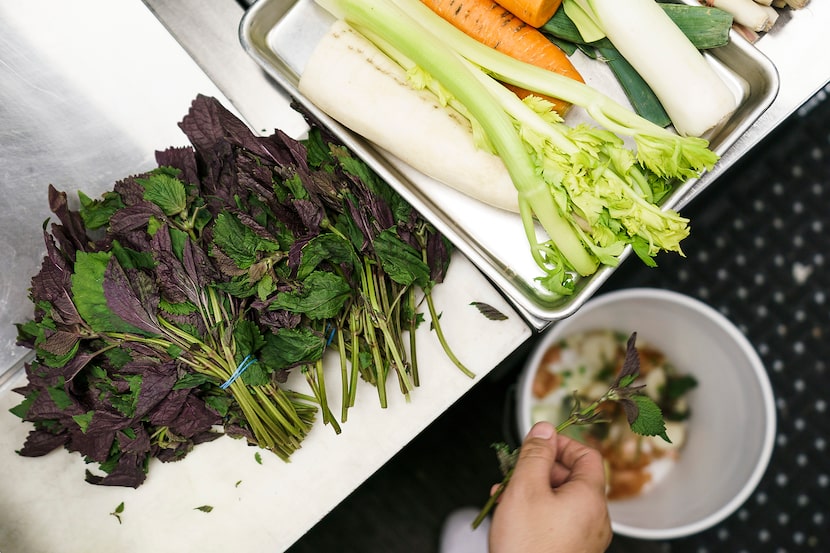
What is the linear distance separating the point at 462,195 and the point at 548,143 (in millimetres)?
184

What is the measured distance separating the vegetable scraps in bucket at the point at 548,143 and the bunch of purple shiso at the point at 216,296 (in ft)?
0.51

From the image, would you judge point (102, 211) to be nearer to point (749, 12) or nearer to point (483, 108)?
point (483, 108)

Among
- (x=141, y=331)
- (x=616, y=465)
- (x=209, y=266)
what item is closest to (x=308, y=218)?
(x=209, y=266)

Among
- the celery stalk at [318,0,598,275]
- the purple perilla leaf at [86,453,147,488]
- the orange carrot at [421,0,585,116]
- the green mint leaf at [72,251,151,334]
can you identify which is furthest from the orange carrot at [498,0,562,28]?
the purple perilla leaf at [86,453,147,488]

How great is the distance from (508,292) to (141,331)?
55cm

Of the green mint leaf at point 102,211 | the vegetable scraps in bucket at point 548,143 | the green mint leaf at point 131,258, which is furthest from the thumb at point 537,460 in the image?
the green mint leaf at point 102,211

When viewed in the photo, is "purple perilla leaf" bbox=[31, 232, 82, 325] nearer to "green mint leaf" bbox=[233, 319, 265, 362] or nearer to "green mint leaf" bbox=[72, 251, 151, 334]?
"green mint leaf" bbox=[72, 251, 151, 334]

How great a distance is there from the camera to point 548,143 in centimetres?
89

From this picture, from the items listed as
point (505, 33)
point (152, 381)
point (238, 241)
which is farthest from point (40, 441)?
point (505, 33)

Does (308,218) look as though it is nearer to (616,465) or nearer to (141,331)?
(141,331)

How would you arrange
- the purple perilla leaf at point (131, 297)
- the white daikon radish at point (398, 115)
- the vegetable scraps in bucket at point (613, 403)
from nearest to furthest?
1. the purple perilla leaf at point (131, 297)
2. the white daikon radish at point (398, 115)
3. the vegetable scraps in bucket at point (613, 403)

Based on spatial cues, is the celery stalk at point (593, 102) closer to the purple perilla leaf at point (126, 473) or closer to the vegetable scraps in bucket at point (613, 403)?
the vegetable scraps in bucket at point (613, 403)

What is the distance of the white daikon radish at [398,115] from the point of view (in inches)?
37.2

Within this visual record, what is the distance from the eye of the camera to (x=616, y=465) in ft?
4.46
